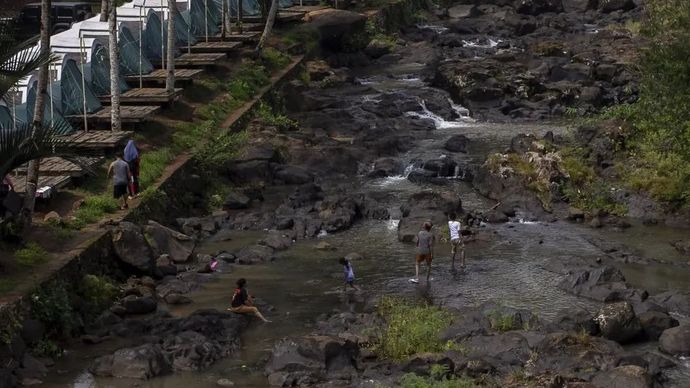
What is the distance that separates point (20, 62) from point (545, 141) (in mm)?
19568

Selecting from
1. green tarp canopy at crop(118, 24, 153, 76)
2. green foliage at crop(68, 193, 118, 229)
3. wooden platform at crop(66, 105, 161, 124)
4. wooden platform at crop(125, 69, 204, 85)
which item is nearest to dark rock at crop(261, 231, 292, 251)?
green foliage at crop(68, 193, 118, 229)

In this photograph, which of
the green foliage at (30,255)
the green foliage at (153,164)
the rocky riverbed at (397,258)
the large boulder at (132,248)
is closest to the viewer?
the rocky riverbed at (397,258)

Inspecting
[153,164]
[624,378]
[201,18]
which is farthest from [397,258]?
[201,18]

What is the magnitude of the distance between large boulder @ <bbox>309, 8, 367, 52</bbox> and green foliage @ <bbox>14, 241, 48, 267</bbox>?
104 feet

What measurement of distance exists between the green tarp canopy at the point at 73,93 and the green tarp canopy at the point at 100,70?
1002 mm

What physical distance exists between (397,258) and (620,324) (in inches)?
274

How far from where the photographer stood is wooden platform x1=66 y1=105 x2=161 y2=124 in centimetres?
3328

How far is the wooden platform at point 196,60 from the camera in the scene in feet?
137

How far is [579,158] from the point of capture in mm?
35188

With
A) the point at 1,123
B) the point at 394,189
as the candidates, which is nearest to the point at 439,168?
the point at 394,189

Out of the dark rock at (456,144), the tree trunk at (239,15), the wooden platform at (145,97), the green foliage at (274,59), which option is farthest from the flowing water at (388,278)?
the tree trunk at (239,15)

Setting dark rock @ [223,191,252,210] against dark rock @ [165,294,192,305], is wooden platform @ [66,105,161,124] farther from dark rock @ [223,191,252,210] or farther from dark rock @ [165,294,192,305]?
dark rock @ [165,294,192,305]

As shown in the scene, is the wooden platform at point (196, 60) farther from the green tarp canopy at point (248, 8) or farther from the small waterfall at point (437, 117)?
the green tarp canopy at point (248, 8)

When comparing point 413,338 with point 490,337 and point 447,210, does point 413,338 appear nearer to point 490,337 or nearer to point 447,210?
point 490,337
